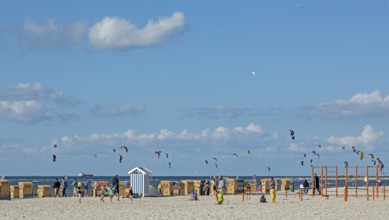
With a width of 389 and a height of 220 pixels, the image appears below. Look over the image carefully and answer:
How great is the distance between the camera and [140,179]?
138ft

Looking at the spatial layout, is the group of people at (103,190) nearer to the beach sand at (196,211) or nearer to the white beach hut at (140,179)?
the white beach hut at (140,179)

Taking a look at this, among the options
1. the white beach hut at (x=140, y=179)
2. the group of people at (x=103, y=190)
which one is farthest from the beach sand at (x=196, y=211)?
the white beach hut at (x=140, y=179)

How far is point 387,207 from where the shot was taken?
32.2 metres

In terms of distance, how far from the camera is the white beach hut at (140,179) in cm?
4200

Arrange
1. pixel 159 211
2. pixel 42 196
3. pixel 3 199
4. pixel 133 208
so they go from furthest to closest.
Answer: pixel 42 196
pixel 3 199
pixel 133 208
pixel 159 211

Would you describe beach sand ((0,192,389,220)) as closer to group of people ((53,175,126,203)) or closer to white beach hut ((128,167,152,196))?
group of people ((53,175,126,203))

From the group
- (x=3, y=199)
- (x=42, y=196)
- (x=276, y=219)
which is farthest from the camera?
(x=42, y=196)

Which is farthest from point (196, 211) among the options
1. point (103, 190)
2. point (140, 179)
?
point (140, 179)

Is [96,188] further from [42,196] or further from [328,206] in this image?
[328,206]

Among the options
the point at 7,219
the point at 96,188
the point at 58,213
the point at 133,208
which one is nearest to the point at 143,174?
the point at 96,188

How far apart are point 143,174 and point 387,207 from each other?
13.7 meters

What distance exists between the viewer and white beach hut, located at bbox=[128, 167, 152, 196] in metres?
42.0

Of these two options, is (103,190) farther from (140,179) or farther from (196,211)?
(196,211)

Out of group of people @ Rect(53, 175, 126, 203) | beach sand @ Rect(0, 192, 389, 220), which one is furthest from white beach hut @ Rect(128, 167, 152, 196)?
beach sand @ Rect(0, 192, 389, 220)
